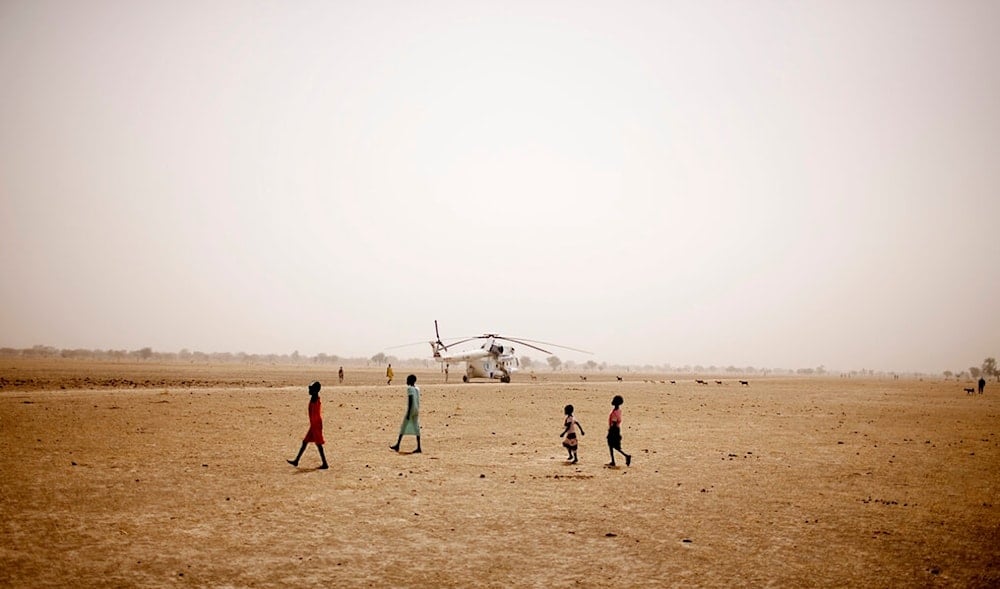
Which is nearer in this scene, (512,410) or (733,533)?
(733,533)

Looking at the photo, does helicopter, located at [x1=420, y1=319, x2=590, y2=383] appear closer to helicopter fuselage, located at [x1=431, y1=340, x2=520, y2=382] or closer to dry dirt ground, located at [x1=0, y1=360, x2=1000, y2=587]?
helicopter fuselage, located at [x1=431, y1=340, x2=520, y2=382]

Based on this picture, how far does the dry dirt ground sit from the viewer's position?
8688 millimetres

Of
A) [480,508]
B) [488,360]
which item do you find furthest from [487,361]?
[480,508]

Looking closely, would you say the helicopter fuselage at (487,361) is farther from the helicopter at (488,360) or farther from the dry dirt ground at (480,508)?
the dry dirt ground at (480,508)

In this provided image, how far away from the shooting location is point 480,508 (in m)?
12.1

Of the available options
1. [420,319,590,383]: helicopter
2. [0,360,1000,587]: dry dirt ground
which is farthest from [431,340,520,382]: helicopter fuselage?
[0,360,1000,587]: dry dirt ground

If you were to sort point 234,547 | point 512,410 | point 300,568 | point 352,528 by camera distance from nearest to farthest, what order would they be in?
point 300,568 < point 234,547 < point 352,528 < point 512,410

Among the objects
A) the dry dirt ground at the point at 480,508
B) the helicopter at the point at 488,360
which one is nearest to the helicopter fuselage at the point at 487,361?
the helicopter at the point at 488,360

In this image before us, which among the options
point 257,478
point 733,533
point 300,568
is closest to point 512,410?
point 257,478

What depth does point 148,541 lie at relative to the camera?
9.70 m

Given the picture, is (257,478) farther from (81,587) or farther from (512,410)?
(512,410)

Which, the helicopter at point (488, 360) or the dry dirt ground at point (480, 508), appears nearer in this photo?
the dry dirt ground at point (480, 508)

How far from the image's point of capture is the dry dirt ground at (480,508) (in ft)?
28.5

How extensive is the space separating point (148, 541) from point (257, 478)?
483 cm
